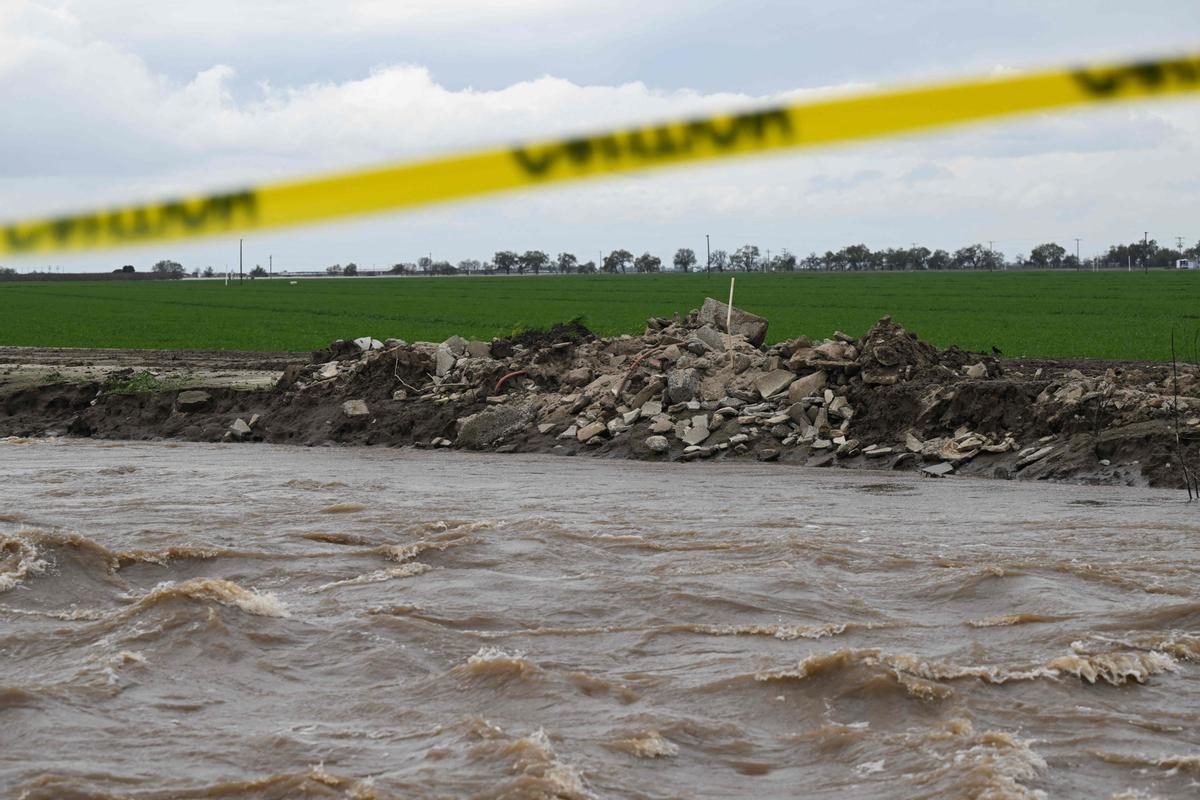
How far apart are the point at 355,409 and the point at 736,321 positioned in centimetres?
595

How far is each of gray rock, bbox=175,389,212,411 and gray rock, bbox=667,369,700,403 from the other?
7955mm

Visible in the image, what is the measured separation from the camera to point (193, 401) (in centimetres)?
2009

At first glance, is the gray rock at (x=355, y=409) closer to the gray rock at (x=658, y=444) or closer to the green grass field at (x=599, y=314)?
the green grass field at (x=599, y=314)

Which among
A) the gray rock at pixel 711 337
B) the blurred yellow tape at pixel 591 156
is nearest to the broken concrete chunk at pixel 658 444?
the gray rock at pixel 711 337

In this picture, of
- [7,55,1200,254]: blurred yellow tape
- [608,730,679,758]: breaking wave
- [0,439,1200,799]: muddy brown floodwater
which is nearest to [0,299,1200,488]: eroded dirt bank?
[0,439,1200,799]: muddy brown floodwater

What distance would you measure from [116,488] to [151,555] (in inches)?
170

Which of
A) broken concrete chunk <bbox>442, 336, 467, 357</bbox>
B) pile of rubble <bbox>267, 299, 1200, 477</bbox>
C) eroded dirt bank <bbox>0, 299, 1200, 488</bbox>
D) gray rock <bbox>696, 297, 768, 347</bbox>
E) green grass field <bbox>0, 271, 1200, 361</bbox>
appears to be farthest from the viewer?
green grass field <bbox>0, 271, 1200, 361</bbox>

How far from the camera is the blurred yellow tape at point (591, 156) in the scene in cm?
219

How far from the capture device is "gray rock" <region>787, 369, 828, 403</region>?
1617 cm

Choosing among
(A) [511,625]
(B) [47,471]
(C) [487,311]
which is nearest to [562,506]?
(A) [511,625]

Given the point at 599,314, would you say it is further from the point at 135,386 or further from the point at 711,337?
the point at 711,337

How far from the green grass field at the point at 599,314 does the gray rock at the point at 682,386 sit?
7.20 m

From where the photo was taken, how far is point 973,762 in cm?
447

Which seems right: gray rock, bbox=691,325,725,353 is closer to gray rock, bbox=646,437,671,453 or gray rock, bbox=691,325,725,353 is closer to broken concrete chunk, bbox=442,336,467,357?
gray rock, bbox=646,437,671,453
